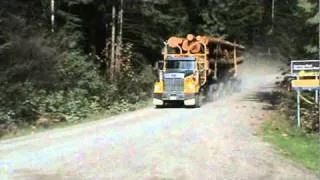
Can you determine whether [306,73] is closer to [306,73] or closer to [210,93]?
[306,73]

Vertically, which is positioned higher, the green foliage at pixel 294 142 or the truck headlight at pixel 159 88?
the truck headlight at pixel 159 88

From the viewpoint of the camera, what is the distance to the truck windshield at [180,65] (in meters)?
30.9

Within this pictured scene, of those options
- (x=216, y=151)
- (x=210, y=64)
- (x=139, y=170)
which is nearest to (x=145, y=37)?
(x=210, y=64)

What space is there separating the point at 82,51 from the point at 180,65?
19.0 ft

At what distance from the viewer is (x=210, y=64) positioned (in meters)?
A: 34.2

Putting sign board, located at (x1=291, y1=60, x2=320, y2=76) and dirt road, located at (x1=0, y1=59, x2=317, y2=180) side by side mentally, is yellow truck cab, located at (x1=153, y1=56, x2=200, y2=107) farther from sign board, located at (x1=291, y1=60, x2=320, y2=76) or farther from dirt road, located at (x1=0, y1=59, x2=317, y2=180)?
sign board, located at (x1=291, y1=60, x2=320, y2=76)

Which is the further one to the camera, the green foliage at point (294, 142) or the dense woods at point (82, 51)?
the dense woods at point (82, 51)

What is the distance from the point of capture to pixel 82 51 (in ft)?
110

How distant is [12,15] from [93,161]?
40.4 feet

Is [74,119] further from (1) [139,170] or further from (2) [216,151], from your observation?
(1) [139,170]

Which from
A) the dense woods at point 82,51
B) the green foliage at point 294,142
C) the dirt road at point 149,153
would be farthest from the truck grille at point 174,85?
the green foliage at point 294,142

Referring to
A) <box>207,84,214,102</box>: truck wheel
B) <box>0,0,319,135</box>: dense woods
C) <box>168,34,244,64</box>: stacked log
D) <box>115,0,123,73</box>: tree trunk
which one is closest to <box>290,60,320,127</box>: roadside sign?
<box>0,0,319,135</box>: dense woods

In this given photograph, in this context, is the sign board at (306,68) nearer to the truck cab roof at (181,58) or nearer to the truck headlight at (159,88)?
the truck headlight at (159,88)

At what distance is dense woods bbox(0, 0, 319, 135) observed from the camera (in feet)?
71.7
